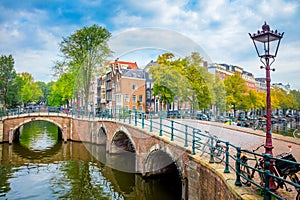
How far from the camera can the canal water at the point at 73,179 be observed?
12812 millimetres

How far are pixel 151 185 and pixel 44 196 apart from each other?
18.6ft

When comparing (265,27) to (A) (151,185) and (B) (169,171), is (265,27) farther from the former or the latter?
(B) (169,171)

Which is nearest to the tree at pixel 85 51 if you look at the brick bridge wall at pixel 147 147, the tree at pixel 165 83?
the brick bridge wall at pixel 147 147

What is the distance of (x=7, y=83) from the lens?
45.8m

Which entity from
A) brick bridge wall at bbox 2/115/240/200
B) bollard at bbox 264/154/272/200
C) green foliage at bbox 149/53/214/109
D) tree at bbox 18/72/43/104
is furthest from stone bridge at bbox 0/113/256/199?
tree at bbox 18/72/43/104

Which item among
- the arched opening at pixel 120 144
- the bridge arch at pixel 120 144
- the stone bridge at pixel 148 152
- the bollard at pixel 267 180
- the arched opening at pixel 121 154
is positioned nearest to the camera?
the bollard at pixel 267 180

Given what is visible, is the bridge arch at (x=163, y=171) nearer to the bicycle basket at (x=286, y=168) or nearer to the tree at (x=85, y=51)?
the bicycle basket at (x=286, y=168)

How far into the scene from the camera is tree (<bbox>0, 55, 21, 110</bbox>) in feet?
148

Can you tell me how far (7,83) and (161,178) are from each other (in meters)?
42.1

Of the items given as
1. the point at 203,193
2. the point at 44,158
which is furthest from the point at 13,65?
the point at 203,193

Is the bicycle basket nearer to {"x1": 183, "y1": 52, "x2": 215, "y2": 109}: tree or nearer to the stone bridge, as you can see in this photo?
the stone bridge

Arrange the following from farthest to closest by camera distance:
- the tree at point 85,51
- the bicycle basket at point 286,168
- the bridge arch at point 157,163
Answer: the tree at point 85,51 < the bridge arch at point 157,163 < the bicycle basket at point 286,168

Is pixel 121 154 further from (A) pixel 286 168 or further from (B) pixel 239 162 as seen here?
(A) pixel 286 168

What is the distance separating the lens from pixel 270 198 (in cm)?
443
